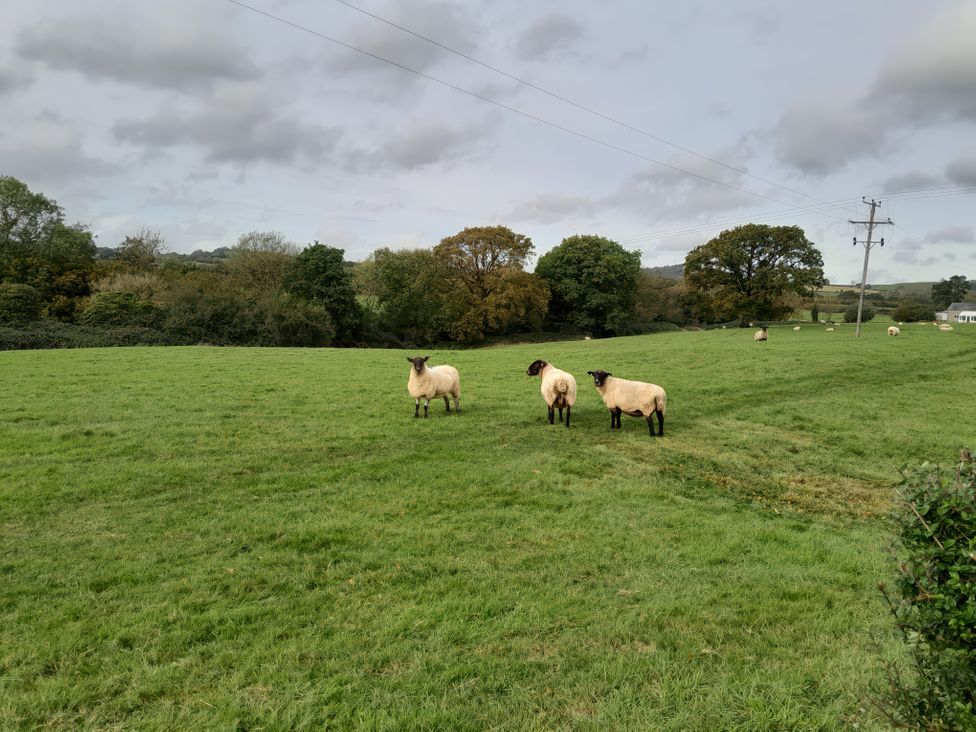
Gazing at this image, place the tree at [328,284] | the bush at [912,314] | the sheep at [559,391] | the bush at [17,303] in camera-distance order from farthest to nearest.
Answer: the bush at [912,314] < the tree at [328,284] < the bush at [17,303] < the sheep at [559,391]

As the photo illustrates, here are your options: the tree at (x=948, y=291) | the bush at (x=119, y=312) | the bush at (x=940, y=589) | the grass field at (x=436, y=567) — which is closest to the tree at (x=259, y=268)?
the bush at (x=119, y=312)

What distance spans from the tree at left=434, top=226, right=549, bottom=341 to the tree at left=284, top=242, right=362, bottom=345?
1171 centimetres

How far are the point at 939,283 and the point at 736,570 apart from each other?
151599 millimetres

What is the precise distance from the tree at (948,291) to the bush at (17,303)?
153 m

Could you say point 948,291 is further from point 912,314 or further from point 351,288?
point 351,288

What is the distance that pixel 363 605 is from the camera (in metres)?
5.74

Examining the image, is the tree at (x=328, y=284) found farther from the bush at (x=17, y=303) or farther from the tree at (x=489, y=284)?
the bush at (x=17, y=303)

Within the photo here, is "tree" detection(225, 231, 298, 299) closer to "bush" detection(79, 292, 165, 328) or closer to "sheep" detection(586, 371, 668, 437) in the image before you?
"bush" detection(79, 292, 165, 328)

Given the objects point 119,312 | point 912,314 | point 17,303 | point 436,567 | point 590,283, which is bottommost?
point 436,567

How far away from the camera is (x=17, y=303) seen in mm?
38562

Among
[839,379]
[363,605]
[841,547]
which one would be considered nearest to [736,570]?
[841,547]

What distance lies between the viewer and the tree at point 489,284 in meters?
60.2

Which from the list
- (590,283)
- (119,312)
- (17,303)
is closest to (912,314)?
(590,283)

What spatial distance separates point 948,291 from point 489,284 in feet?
382
